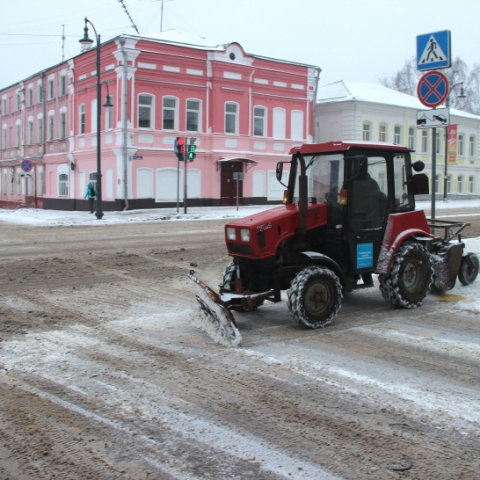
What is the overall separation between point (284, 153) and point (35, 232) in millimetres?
20837

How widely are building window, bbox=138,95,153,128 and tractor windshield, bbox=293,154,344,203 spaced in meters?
25.6

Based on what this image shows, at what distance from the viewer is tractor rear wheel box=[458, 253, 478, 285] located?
948cm

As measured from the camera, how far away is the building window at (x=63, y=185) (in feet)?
121

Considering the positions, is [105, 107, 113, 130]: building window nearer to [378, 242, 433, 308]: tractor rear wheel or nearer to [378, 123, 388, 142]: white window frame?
[378, 123, 388, 142]: white window frame

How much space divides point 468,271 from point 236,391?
578 centimetres

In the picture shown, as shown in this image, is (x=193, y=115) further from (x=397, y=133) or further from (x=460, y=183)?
(x=460, y=183)

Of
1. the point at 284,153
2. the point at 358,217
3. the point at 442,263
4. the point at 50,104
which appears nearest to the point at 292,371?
the point at 358,217

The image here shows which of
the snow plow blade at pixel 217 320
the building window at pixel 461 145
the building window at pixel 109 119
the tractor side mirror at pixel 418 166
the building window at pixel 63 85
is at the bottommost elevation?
the snow plow blade at pixel 217 320

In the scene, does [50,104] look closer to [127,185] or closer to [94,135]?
[94,135]

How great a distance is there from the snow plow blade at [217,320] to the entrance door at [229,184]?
27.9m

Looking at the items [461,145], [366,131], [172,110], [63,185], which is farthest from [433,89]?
[461,145]

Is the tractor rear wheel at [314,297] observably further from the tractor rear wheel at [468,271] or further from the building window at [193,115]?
the building window at [193,115]

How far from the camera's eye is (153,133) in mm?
32469

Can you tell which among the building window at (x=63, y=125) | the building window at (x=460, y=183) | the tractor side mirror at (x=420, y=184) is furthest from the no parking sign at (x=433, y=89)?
the building window at (x=460, y=183)
